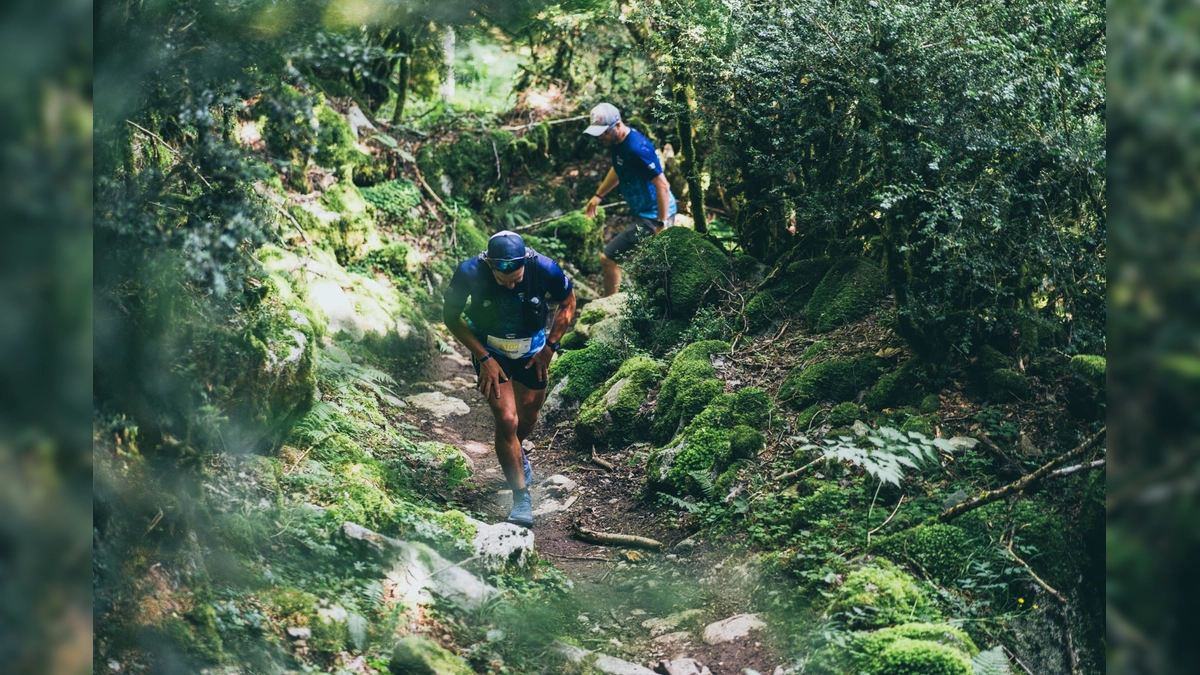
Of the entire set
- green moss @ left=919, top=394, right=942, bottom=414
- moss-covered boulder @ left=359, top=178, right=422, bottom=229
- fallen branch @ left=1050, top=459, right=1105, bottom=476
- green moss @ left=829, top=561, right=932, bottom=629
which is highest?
moss-covered boulder @ left=359, top=178, right=422, bottom=229

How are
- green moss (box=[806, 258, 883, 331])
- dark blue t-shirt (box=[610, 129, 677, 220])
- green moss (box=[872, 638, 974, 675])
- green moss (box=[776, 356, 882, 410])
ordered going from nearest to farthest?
1. green moss (box=[872, 638, 974, 675])
2. green moss (box=[776, 356, 882, 410])
3. green moss (box=[806, 258, 883, 331])
4. dark blue t-shirt (box=[610, 129, 677, 220])

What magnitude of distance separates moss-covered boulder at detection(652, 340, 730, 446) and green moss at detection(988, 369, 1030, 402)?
2028mm

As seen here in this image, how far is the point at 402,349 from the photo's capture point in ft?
29.7

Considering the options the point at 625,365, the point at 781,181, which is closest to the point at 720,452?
the point at 625,365

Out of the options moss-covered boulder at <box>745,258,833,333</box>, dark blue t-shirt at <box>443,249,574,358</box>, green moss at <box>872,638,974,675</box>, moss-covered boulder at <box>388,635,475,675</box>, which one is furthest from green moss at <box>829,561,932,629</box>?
moss-covered boulder at <box>745,258,833,333</box>

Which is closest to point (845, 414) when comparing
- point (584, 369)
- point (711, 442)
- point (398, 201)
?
point (711, 442)

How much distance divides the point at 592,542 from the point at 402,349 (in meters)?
3.71

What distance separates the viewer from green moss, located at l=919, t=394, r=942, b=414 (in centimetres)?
591

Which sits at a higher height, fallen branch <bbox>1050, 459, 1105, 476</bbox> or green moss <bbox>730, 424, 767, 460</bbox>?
fallen branch <bbox>1050, 459, 1105, 476</bbox>

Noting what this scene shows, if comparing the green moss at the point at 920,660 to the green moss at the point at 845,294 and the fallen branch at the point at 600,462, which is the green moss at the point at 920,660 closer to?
the fallen branch at the point at 600,462

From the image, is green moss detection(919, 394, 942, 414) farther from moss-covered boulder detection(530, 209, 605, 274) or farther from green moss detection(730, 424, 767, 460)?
moss-covered boulder detection(530, 209, 605, 274)
